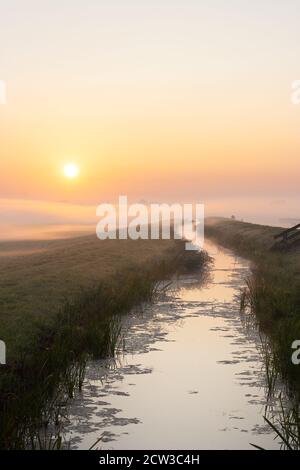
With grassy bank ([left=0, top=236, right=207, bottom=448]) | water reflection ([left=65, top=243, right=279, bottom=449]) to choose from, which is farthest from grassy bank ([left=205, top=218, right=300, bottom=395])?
grassy bank ([left=0, top=236, right=207, bottom=448])

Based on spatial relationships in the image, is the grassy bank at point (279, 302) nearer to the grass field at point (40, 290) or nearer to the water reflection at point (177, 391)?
the water reflection at point (177, 391)

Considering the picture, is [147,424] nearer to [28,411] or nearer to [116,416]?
[116,416]

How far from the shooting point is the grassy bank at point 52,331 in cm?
827

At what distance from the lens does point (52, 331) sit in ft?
44.0

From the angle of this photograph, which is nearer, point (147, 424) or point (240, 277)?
point (147, 424)

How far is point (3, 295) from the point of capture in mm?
17422

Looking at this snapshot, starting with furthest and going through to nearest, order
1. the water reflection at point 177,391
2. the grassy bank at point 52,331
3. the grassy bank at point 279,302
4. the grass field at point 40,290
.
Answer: the grass field at point 40,290 → the grassy bank at point 279,302 → the grassy bank at point 52,331 → the water reflection at point 177,391

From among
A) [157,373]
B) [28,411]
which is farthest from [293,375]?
[28,411]

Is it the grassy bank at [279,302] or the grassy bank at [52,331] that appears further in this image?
the grassy bank at [279,302]

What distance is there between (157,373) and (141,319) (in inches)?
226

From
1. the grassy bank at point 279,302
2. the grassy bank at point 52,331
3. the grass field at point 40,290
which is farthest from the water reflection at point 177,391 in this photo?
the grass field at point 40,290

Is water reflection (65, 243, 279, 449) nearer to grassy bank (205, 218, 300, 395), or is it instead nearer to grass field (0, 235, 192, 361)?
grassy bank (205, 218, 300, 395)

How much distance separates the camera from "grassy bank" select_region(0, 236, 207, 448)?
8.27m

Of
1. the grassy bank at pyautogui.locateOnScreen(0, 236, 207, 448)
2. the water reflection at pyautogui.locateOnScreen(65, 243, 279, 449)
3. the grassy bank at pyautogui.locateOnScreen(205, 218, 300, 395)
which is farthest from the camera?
the grassy bank at pyautogui.locateOnScreen(205, 218, 300, 395)
